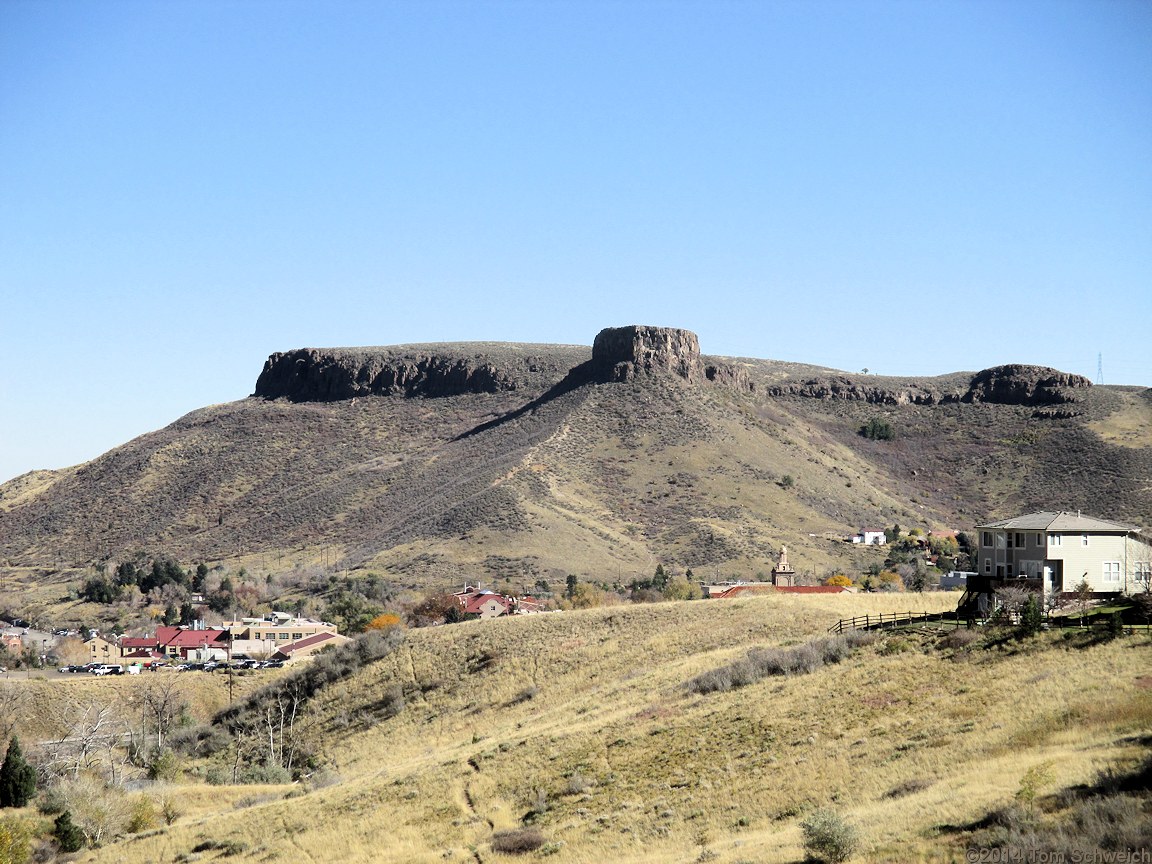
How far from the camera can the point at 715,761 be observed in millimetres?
30359

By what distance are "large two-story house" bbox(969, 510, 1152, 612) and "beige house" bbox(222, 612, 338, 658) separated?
47.9 m

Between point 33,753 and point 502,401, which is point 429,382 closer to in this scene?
point 502,401

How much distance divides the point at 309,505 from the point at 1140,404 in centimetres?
9630

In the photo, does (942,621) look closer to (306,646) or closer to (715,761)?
(715,761)

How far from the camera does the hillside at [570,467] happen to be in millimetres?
107750

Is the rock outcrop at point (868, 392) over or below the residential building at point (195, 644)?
over

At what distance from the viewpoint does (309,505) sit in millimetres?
135500

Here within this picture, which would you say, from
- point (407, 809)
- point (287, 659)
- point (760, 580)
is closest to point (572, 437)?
point (760, 580)

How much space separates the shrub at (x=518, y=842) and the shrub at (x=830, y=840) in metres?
7.72

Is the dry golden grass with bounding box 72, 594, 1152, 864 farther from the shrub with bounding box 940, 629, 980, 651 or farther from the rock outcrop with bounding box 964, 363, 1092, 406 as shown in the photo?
the rock outcrop with bounding box 964, 363, 1092, 406

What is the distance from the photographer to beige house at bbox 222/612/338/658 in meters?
78.1

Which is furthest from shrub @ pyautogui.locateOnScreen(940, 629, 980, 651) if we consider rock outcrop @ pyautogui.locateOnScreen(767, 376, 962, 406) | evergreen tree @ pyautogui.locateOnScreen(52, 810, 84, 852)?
rock outcrop @ pyautogui.locateOnScreen(767, 376, 962, 406)

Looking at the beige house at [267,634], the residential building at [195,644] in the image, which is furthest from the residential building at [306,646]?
the residential building at [195,644]

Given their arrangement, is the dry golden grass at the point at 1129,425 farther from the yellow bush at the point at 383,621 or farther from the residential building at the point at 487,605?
the yellow bush at the point at 383,621
